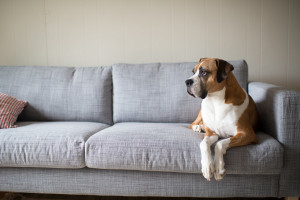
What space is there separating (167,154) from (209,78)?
527 millimetres

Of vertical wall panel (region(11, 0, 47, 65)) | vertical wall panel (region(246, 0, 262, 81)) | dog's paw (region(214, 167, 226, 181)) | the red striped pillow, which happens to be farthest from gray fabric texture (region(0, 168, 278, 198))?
vertical wall panel (region(11, 0, 47, 65))

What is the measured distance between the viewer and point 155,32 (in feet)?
7.72

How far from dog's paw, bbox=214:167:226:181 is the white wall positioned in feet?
4.39

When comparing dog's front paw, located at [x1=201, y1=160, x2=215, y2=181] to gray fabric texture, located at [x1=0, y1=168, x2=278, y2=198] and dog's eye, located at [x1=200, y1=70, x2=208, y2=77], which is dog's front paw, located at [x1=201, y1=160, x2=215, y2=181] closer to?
gray fabric texture, located at [x1=0, y1=168, x2=278, y2=198]

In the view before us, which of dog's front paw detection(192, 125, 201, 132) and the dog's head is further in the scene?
dog's front paw detection(192, 125, 201, 132)

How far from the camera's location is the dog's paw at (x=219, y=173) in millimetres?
1249

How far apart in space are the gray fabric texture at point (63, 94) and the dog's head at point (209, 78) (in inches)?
33.3

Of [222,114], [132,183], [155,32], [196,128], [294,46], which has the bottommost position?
[132,183]

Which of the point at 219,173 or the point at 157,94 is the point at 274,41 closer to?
the point at 157,94

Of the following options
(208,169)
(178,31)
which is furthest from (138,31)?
(208,169)

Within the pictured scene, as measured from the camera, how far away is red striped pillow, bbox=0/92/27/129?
1701 millimetres

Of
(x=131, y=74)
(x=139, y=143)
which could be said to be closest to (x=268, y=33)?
(x=131, y=74)

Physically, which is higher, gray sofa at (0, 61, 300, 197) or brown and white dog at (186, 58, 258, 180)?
brown and white dog at (186, 58, 258, 180)

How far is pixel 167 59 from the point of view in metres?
2.37
